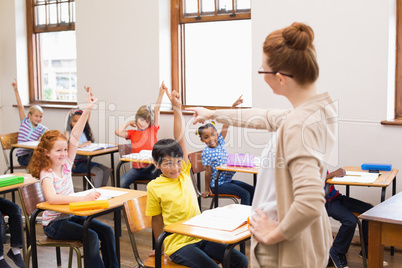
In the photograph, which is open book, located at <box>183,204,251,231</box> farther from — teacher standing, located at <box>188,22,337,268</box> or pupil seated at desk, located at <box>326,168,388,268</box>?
pupil seated at desk, located at <box>326,168,388,268</box>

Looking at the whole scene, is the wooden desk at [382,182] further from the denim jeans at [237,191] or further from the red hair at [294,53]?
the red hair at [294,53]

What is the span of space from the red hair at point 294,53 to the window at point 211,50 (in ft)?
11.0

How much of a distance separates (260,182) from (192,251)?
1009mm

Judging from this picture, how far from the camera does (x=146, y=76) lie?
501cm

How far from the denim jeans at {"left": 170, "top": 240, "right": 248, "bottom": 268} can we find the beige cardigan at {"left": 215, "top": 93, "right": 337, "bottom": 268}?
2.93ft

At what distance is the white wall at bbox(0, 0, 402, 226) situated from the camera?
3.76 meters

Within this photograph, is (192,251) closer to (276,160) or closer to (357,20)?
(276,160)

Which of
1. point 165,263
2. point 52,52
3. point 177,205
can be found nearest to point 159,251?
point 165,263

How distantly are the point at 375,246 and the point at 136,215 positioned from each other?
1.19 meters

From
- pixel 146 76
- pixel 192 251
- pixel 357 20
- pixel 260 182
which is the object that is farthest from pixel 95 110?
pixel 260 182

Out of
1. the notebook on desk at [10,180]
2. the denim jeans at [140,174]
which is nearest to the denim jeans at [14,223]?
the notebook on desk at [10,180]

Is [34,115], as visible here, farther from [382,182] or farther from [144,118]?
[382,182]

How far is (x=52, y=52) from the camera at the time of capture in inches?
240

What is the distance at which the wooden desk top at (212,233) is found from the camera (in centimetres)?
198
